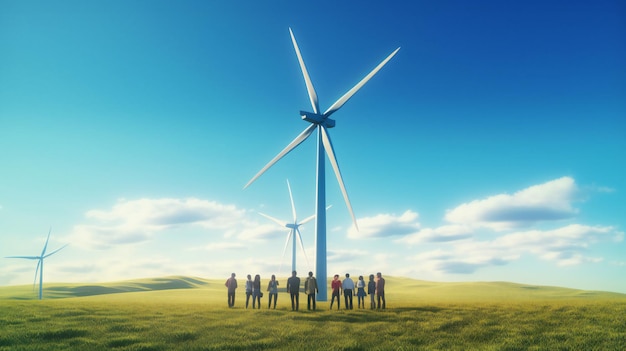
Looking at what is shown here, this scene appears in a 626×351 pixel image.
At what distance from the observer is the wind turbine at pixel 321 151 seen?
32750mm

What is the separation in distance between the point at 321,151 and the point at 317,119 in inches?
171

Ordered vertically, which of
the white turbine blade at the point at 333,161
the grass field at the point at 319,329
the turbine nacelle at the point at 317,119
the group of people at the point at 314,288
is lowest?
the grass field at the point at 319,329

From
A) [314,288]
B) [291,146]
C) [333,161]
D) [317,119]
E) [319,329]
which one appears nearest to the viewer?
[319,329]

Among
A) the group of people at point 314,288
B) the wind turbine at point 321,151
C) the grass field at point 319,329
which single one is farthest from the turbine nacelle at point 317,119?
the grass field at point 319,329

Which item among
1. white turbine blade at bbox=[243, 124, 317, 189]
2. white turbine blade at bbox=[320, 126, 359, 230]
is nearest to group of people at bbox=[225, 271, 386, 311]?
white turbine blade at bbox=[320, 126, 359, 230]

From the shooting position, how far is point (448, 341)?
15047 millimetres

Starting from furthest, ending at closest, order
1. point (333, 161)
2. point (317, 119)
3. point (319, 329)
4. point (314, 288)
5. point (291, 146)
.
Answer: point (291, 146) → point (317, 119) → point (333, 161) → point (314, 288) → point (319, 329)

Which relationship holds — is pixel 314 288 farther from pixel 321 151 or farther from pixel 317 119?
pixel 317 119

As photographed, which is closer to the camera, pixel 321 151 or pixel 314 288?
pixel 314 288

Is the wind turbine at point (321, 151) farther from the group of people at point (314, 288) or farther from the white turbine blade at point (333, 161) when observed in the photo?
the group of people at point (314, 288)

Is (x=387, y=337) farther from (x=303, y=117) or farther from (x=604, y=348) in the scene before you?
(x=303, y=117)

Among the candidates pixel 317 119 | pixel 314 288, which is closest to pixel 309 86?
pixel 317 119

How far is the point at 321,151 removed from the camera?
3622 centimetres

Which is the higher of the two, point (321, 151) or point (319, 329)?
point (321, 151)
